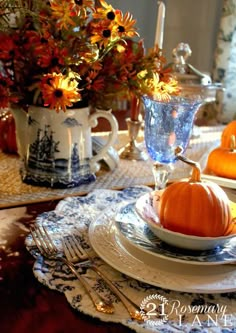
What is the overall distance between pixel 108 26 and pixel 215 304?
0.54 metres

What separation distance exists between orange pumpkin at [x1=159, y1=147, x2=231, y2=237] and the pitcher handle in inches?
15.0

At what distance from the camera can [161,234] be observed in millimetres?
606

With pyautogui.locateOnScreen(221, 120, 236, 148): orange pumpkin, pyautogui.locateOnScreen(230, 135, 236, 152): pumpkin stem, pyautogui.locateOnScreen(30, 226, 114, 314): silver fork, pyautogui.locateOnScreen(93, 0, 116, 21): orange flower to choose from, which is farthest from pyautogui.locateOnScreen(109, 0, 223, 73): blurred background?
pyautogui.locateOnScreen(30, 226, 114, 314): silver fork

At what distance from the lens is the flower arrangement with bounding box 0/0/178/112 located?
82 centimetres

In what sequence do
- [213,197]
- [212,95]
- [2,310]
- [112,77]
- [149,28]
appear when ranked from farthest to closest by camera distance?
[149,28]
[212,95]
[112,77]
[213,197]
[2,310]

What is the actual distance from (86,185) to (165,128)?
216 millimetres

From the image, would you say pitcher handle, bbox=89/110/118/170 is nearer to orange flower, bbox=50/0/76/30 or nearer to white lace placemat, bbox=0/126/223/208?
white lace placemat, bbox=0/126/223/208

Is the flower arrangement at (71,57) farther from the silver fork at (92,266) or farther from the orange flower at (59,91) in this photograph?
the silver fork at (92,266)

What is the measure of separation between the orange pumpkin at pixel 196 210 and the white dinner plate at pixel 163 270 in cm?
5

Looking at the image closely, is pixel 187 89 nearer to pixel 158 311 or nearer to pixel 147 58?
pixel 147 58

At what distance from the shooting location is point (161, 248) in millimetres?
605

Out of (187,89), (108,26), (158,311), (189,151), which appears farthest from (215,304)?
(187,89)

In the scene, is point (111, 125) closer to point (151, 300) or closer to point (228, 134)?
point (228, 134)

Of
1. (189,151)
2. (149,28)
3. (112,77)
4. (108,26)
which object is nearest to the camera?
(108,26)
